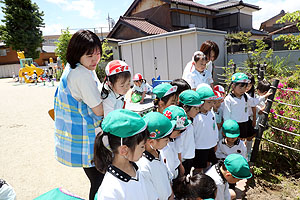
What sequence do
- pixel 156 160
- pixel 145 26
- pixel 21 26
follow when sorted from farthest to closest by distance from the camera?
1. pixel 21 26
2. pixel 145 26
3. pixel 156 160

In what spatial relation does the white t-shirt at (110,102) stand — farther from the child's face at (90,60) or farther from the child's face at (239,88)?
the child's face at (239,88)

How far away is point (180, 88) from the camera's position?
278 centimetres

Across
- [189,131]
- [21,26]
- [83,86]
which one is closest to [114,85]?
[83,86]

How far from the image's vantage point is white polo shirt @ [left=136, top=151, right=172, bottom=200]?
152 centimetres

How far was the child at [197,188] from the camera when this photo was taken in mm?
1881

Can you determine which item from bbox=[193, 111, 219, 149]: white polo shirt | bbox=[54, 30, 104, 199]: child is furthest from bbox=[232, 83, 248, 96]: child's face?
bbox=[54, 30, 104, 199]: child

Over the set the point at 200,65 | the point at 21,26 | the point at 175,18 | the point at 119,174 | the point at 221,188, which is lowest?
the point at 221,188

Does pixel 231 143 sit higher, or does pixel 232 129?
pixel 232 129

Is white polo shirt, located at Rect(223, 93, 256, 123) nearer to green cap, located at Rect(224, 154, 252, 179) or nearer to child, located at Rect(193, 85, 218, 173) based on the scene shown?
child, located at Rect(193, 85, 218, 173)

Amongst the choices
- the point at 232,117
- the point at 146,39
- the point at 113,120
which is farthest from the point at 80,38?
the point at 146,39

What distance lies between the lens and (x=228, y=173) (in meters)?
2.00

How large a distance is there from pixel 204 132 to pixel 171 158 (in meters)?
0.66

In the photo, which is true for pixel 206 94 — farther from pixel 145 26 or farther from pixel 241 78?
pixel 145 26

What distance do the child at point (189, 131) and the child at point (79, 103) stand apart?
3.22ft
